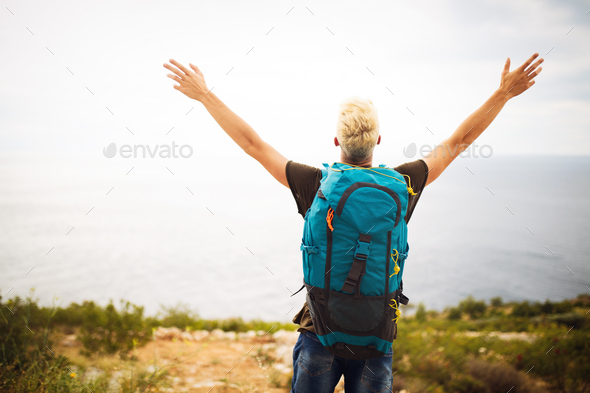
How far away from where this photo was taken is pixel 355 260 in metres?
1.23

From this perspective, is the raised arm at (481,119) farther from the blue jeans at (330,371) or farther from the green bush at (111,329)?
the green bush at (111,329)

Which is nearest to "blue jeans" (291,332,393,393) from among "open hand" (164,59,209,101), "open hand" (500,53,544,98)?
"open hand" (164,59,209,101)

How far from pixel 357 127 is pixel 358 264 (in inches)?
Answer: 24.3

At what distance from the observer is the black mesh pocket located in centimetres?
125

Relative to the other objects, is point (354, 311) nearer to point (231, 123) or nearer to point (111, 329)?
point (231, 123)

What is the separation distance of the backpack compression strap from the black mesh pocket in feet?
0.18

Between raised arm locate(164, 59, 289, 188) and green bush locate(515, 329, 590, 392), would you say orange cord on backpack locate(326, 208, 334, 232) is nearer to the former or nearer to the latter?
raised arm locate(164, 59, 289, 188)

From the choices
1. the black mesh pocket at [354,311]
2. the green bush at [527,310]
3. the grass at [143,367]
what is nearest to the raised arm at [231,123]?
the black mesh pocket at [354,311]

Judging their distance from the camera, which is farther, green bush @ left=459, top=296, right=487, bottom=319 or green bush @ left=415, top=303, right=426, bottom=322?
green bush @ left=459, top=296, right=487, bottom=319

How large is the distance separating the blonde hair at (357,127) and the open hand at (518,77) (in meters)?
1.14

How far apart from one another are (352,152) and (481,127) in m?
0.98

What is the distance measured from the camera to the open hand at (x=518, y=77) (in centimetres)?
183

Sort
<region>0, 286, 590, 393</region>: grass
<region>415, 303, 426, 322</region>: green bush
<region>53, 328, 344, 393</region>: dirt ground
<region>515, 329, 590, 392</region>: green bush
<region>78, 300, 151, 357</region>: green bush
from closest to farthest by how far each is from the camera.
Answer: <region>0, 286, 590, 393</region>: grass < <region>53, 328, 344, 393</region>: dirt ground < <region>515, 329, 590, 392</region>: green bush < <region>78, 300, 151, 357</region>: green bush < <region>415, 303, 426, 322</region>: green bush

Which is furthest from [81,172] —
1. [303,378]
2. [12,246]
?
[303,378]
